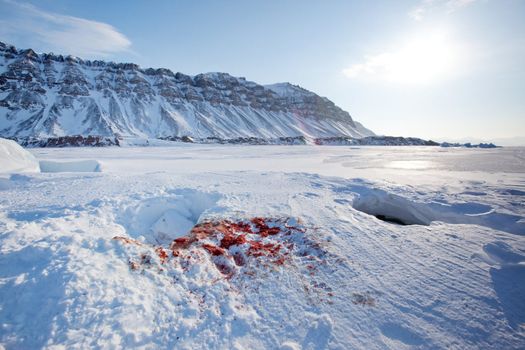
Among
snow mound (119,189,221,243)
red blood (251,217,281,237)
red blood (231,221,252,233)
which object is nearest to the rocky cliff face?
snow mound (119,189,221,243)

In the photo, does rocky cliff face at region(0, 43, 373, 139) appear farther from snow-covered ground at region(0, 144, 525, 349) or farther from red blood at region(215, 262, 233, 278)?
red blood at region(215, 262, 233, 278)

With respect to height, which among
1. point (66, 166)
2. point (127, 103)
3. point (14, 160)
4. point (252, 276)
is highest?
point (127, 103)

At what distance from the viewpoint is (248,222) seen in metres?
6.25

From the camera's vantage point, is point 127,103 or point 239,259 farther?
point 127,103

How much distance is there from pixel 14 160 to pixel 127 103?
324 ft

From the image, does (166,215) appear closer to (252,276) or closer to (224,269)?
(224,269)

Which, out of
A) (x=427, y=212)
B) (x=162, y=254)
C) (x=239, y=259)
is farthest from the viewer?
(x=427, y=212)

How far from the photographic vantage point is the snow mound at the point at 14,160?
10.4 metres

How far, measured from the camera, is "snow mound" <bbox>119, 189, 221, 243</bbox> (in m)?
6.36

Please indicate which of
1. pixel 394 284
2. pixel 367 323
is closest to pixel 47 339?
pixel 367 323

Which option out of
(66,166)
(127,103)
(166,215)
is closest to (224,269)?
(166,215)

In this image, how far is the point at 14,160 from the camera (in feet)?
36.7

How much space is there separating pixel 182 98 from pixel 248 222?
11756cm

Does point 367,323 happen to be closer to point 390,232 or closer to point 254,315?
point 254,315
